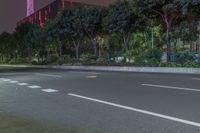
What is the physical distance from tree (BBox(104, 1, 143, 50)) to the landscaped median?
2867cm

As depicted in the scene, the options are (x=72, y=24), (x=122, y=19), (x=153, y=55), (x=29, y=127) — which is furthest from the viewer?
(x=72, y=24)

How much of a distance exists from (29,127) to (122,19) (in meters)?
30.4

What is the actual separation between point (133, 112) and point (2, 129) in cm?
289

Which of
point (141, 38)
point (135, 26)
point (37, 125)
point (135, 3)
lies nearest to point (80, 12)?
point (135, 26)

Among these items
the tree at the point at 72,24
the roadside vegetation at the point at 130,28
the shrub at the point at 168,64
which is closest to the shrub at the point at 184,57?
the roadside vegetation at the point at 130,28

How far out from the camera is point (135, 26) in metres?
36.1

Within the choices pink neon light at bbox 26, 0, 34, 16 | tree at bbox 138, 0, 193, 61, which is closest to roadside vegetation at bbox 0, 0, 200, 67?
tree at bbox 138, 0, 193, 61

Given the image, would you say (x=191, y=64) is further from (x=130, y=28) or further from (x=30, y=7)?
(x=30, y=7)

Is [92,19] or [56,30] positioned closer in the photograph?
[92,19]

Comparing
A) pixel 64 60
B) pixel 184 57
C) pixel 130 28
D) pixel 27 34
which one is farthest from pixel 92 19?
pixel 27 34

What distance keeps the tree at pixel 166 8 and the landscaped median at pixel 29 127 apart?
22.6 metres

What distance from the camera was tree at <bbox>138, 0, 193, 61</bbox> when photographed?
27.9 m

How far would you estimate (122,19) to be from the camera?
35.9m

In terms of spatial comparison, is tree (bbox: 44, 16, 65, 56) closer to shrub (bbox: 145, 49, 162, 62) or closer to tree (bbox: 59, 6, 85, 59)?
tree (bbox: 59, 6, 85, 59)
